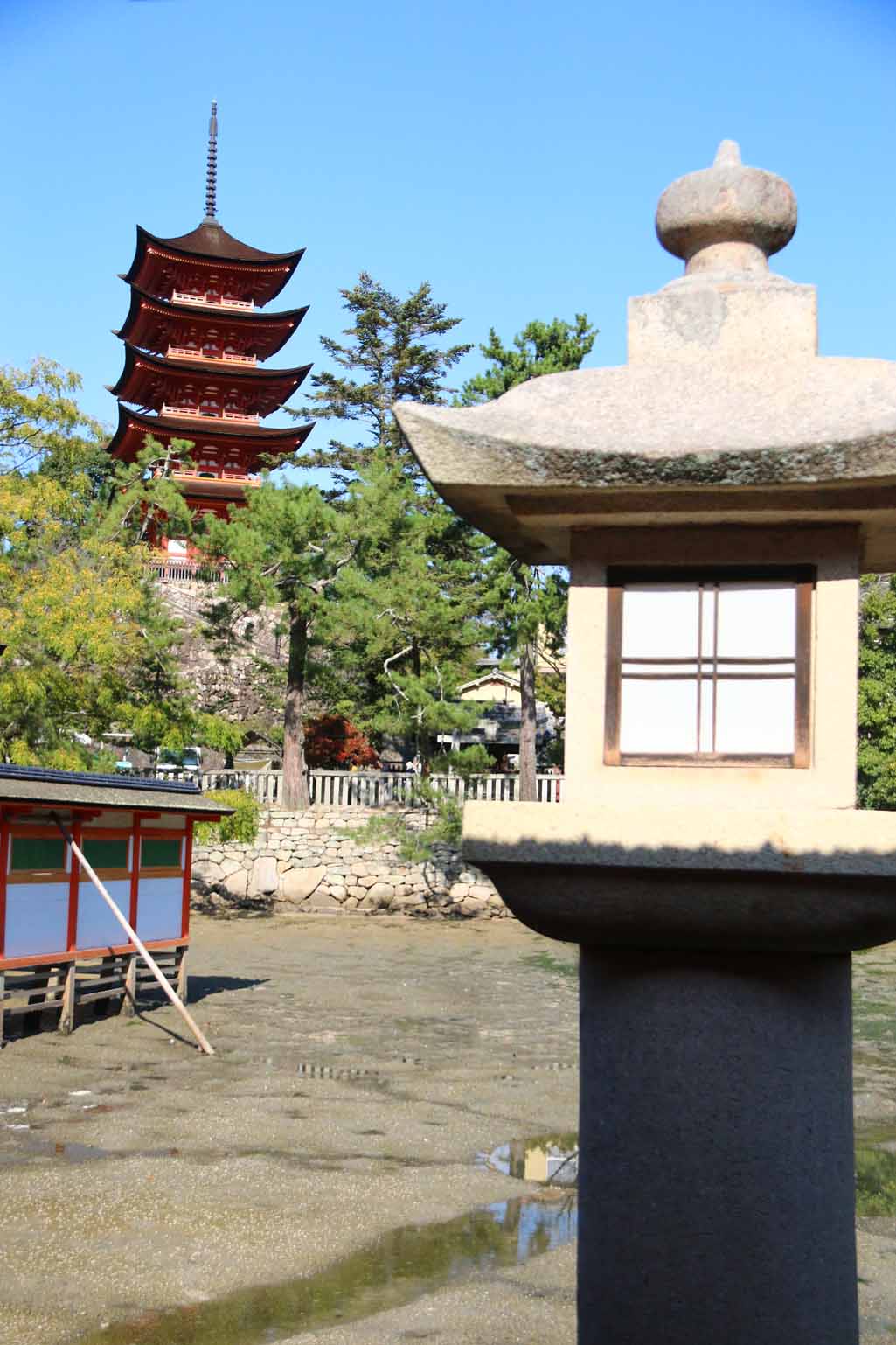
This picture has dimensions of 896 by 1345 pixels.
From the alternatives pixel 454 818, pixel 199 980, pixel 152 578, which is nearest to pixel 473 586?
pixel 454 818

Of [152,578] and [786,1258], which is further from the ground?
[152,578]

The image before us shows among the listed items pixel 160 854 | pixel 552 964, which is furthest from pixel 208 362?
pixel 160 854

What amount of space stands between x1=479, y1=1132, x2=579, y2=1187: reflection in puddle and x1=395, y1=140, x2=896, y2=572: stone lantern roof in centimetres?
626

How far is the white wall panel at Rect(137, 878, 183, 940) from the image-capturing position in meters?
14.8

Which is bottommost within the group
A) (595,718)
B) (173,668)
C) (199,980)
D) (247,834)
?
(199,980)

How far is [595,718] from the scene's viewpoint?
4426 millimetres

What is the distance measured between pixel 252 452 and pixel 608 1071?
3679 cm

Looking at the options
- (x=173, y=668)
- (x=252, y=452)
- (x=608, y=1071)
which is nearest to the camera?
(x=608, y=1071)

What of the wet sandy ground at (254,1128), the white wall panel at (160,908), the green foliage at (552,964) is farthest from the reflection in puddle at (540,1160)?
the green foliage at (552,964)

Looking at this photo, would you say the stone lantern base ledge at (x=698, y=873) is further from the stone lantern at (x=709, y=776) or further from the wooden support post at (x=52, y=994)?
the wooden support post at (x=52, y=994)

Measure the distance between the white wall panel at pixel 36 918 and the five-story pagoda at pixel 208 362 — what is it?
2436cm

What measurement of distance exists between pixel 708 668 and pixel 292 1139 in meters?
7.02

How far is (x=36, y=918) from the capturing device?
13.1 m

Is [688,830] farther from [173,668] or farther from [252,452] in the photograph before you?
[252,452]
